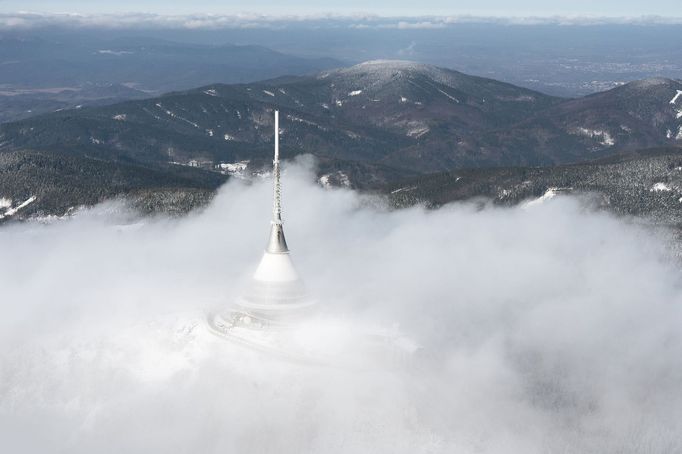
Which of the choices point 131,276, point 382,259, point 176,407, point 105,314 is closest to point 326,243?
point 382,259

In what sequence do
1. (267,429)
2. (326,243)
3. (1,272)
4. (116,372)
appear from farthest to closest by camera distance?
1. (326,243)
2. (1,272)
3. (116,372)
4. (267,429)

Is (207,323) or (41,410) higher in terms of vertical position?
(207,323)

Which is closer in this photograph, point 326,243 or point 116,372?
point 116,372

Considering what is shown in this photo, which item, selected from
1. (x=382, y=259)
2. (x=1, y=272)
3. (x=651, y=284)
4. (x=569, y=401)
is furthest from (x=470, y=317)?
(x=1, y=272)

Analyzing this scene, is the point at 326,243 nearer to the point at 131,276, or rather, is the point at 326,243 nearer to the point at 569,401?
the point at 131,276

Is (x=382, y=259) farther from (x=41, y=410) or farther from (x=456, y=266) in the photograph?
(x=41, y=410)

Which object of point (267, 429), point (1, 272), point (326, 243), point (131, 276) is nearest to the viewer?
point (267, 429)
